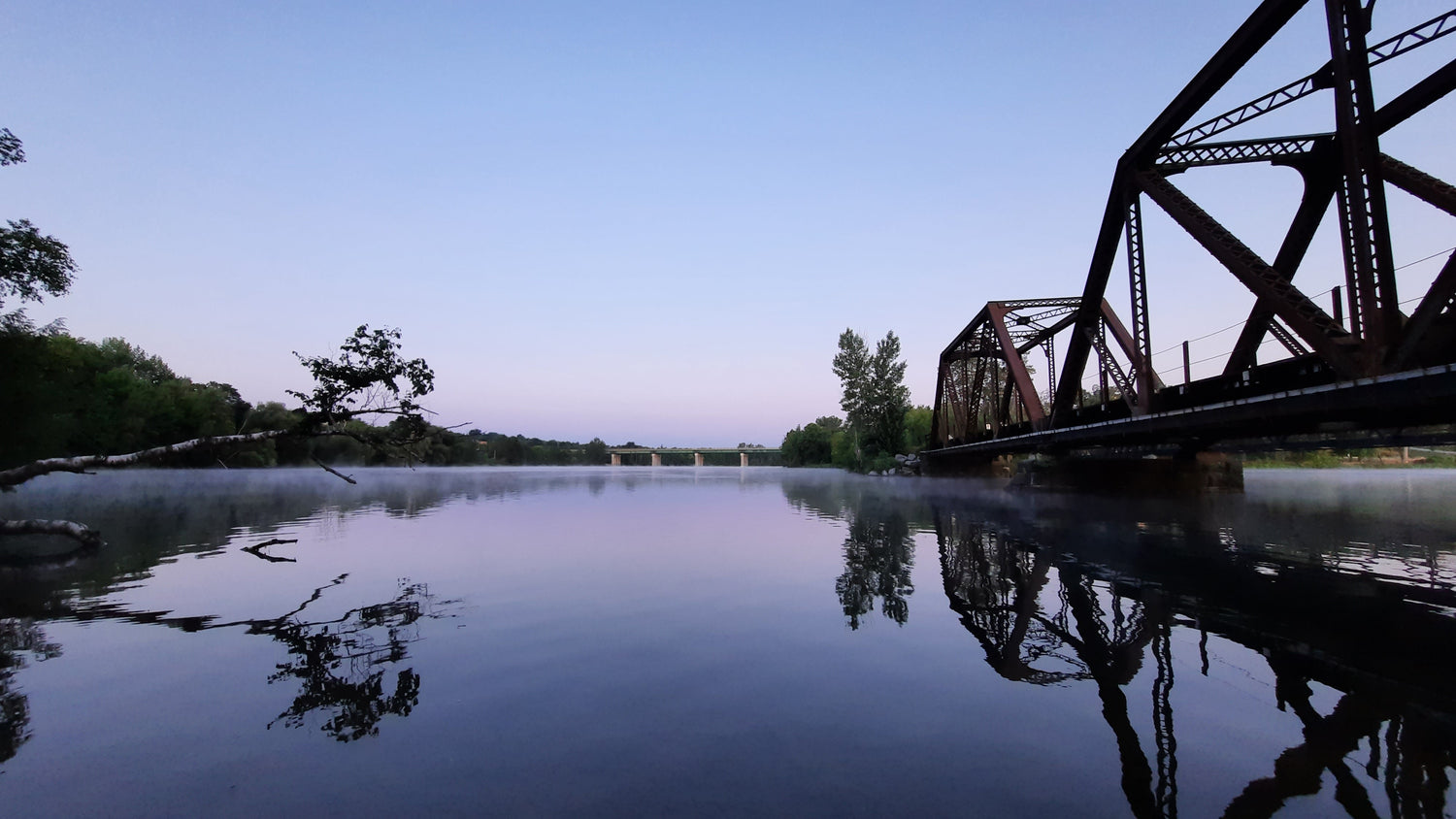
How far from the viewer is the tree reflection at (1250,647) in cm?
538

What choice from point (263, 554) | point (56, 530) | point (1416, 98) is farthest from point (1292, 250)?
point (56, 530)

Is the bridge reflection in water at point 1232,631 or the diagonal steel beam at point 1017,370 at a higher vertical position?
the diagonal steel beam at point 1017,370

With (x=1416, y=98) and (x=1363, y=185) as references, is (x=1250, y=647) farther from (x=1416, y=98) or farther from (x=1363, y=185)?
(x=1416, y=98)

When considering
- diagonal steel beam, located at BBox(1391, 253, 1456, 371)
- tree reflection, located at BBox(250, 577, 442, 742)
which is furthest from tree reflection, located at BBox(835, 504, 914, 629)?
diagonal steel beam, located at BBox(1391, 253, 1456, 371)

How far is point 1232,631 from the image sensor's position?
9984mm

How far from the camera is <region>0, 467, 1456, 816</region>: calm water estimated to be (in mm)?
5379

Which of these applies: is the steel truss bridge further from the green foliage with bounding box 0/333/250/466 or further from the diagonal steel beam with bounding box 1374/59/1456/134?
the green foliage with bounding box 0/333/250/466

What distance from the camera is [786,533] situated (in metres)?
25.1

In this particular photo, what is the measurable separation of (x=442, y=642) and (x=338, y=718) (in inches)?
112

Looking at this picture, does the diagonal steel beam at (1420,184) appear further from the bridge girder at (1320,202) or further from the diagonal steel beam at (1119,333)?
the diagonal steel beam at (1119,333)

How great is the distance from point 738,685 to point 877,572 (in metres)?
8.82

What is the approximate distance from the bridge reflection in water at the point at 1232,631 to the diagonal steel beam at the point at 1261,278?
4.68 meters

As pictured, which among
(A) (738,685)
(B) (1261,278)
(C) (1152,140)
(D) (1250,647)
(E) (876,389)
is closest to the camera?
(A) (738,685)

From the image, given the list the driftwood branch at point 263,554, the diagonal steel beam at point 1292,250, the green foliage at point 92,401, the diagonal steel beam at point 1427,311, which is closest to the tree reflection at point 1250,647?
the diagonal steel beam at point 1427,311
